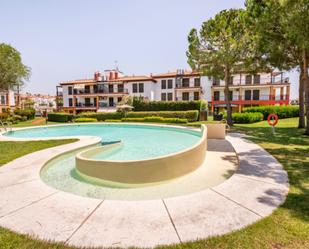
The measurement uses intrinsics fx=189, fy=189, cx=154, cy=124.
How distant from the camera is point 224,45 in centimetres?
1636

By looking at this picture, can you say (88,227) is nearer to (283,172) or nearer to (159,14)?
(283,172)

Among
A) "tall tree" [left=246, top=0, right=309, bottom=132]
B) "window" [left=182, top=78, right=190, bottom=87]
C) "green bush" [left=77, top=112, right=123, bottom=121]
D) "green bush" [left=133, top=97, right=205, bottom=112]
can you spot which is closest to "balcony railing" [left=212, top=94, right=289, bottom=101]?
"window" [left=182, top=78, right=190, bottom=87]

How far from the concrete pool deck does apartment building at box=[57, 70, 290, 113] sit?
34.3 metres

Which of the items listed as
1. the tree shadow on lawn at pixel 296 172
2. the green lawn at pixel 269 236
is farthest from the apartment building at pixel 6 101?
the tree shadow on lawn at pixel 296 172

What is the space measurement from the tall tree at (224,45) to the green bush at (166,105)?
7.43 meters

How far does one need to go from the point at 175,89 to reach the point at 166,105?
483 inches

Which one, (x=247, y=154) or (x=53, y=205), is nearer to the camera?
(x=53, y=205)

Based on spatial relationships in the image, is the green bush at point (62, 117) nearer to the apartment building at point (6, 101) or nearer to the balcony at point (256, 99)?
the apartment building at point (6, 101)

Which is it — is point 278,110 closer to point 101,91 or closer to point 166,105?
point 166,105

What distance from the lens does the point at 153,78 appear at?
40.4m

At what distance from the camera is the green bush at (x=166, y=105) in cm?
2531

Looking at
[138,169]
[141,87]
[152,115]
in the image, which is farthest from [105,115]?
[138,169]

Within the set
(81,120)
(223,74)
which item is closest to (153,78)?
(81,120)

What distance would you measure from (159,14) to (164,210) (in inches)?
542
